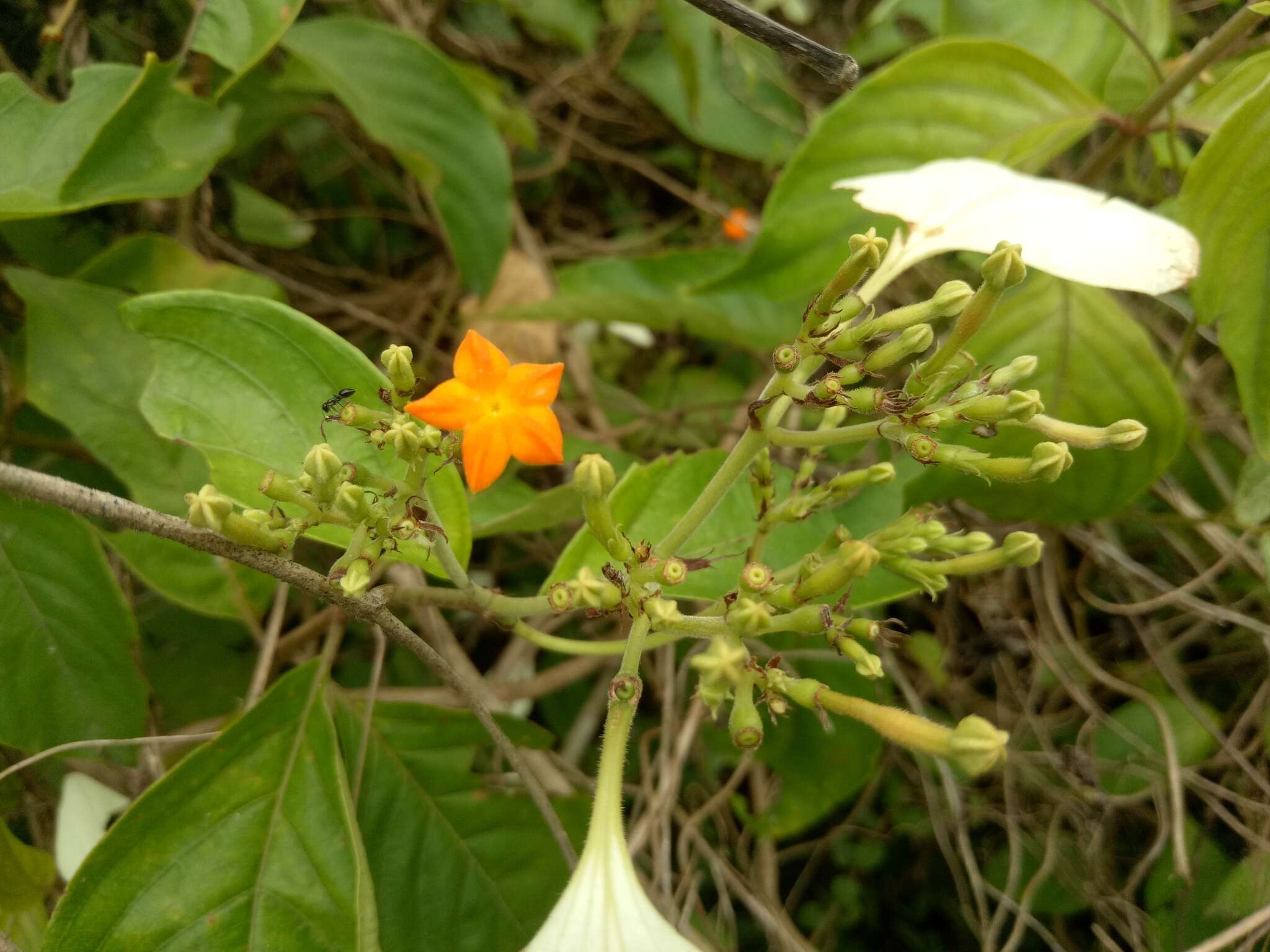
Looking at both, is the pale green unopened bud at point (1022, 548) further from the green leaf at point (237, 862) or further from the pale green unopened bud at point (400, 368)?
the green leaf at point (237, 862)

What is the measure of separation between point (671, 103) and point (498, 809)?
1451 millimetres

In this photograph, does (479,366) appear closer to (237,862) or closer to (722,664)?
(722,664)

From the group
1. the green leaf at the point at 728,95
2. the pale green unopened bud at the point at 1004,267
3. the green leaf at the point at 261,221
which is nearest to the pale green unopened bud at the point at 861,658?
the pale green unopened bud at the point at 1004,267

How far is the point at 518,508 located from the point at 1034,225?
66 centimetres

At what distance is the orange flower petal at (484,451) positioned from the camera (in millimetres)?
706

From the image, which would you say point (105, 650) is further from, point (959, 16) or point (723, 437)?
point (959, 16)

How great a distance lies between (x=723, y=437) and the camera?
1.53 meters

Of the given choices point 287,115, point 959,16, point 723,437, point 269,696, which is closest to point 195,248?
point 287,115

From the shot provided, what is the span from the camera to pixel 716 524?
3.25ft

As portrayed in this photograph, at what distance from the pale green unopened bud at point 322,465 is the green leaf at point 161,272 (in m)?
0.52

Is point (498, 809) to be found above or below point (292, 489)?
below

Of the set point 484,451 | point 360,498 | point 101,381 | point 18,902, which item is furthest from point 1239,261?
point 18,902

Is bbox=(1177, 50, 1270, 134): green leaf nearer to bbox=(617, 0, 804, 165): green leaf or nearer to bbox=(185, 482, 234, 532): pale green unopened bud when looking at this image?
bbox=(617, 0, 804, 165): green leaf

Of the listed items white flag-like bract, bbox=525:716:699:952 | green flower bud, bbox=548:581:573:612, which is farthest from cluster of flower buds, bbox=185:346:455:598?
white flag-like bract, bbox=525:716:699:952
